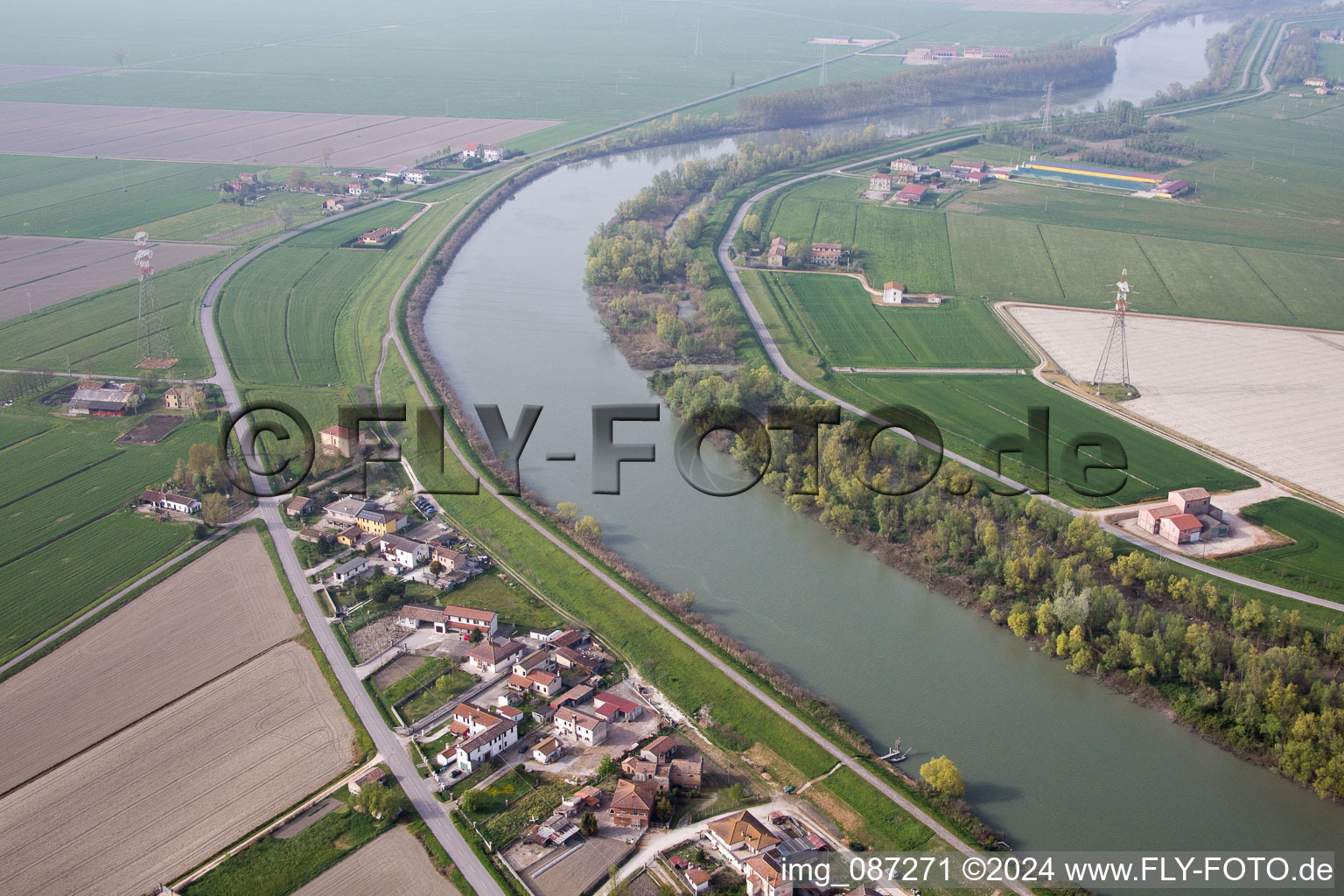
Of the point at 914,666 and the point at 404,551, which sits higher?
the point at 404,551

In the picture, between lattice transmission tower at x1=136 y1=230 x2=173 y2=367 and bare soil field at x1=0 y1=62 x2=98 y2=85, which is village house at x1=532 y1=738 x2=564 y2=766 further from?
bare soil field at x1=0 y1=62 x2=98 y2=85

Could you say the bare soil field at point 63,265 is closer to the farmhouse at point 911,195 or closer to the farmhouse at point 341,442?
the farmhouse at point 341,442

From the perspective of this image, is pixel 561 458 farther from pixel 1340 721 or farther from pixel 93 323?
pixel 93 323

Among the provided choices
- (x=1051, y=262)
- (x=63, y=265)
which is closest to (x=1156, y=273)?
(x=1051, y=262)

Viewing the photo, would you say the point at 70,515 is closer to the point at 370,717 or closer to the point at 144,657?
the point at 144,657

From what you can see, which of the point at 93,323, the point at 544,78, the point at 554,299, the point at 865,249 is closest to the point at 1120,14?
the point at 544,78

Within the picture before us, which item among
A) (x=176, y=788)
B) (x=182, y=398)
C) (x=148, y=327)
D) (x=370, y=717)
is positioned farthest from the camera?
(x=148, y=327)

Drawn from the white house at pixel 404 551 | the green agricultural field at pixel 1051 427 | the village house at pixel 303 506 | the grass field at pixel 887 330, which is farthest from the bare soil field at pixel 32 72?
the green agricultural field at pixel 1051 427
